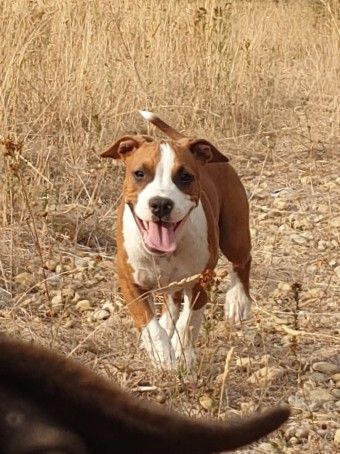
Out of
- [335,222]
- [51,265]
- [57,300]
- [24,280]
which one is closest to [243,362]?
[57,300]

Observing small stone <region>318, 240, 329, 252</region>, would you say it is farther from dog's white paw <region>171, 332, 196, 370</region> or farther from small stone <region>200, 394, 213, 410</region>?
small stone <region>200, 394, 213, 410</region>

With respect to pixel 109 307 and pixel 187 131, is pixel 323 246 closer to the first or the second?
pixel 109 307

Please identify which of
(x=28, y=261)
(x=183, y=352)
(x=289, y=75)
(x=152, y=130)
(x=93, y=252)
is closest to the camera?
(x=183, y=352)

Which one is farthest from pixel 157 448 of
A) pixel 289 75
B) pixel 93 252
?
pixel 289 75

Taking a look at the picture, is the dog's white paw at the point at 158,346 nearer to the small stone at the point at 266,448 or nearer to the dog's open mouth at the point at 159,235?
the dog's open mouth at the point at 159,235

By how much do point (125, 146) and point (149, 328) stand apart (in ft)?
2.75

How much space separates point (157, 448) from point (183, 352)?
2.66 metres

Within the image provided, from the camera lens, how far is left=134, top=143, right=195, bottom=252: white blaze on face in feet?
13.6

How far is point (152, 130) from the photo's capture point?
23.4 feet

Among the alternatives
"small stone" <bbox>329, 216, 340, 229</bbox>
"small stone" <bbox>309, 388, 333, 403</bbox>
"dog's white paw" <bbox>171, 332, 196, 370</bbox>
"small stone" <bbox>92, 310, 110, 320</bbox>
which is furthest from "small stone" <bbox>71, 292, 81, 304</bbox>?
"small stone" <bbox>329, 216, 340, 229</bbox>

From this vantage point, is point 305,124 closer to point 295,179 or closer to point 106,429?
point 295,179

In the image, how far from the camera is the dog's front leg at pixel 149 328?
3.98 m

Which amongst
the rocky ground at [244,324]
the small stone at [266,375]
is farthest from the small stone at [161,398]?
the small stone at [266,375]

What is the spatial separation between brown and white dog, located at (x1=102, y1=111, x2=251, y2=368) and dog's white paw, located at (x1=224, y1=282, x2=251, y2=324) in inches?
0.5
